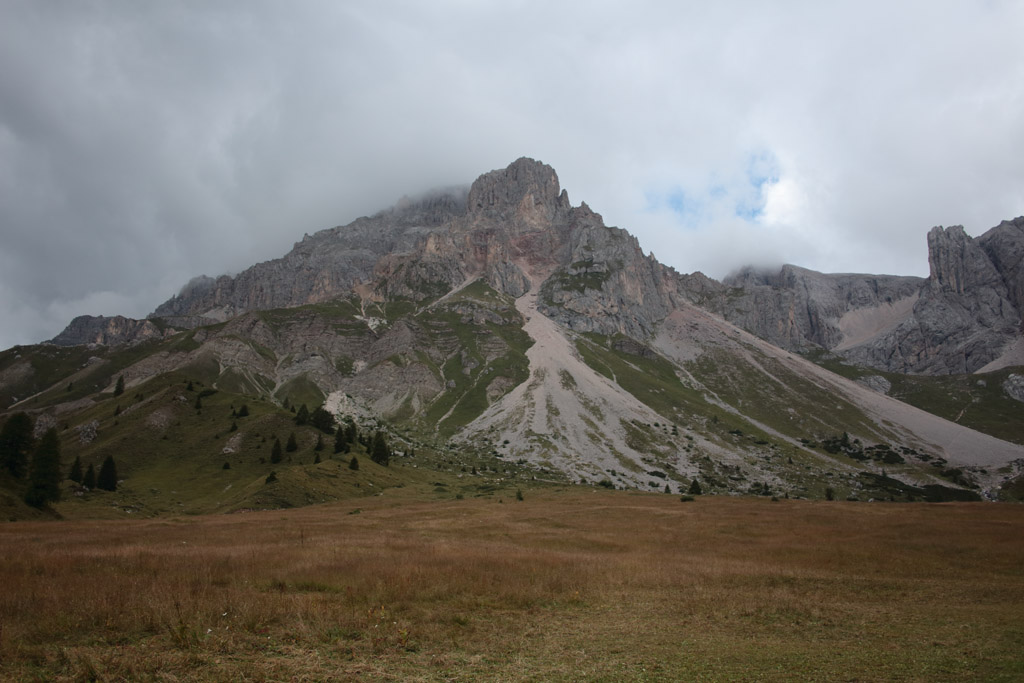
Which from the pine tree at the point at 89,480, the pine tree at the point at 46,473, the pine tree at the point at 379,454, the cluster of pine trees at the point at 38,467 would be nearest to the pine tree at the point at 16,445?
the cluster of pine trees at the point at 38,467

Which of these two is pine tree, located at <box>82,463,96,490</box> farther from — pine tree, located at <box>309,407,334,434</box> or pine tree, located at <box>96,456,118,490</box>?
pine tree, located at <box>309,407,334,434</box>

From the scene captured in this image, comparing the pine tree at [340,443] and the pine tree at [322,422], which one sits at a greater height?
the pine tree at [322,422]

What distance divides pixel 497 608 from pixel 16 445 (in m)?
72.5

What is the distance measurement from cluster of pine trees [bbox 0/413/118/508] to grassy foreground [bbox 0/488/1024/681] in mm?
25202

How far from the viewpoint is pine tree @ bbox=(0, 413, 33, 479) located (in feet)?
191

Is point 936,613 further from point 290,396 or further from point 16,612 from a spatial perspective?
point 290,396

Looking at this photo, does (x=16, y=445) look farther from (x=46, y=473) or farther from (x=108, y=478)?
(x=108, y=478)

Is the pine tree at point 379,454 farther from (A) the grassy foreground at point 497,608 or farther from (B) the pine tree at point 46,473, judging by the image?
(A) the grassy foreground at point 497,608

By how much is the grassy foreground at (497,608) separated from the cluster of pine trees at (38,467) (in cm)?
2520

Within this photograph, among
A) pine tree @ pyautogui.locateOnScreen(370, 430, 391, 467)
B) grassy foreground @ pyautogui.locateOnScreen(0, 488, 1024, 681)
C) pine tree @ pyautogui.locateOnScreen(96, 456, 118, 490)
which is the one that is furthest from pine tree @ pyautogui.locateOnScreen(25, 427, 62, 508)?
pine tree @ pyautogui.locateOnScreen(370, 430, 391, 467)

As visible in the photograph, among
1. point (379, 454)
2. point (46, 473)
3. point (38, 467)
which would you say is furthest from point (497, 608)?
point (379, 454)

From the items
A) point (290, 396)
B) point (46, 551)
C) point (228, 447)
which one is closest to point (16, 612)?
point (46, 551)

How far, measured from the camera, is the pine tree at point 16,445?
191 ft

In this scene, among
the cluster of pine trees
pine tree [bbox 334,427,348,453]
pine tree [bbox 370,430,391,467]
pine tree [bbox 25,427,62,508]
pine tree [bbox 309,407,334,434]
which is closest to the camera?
pine tree [bbox 25,427,62,508]
